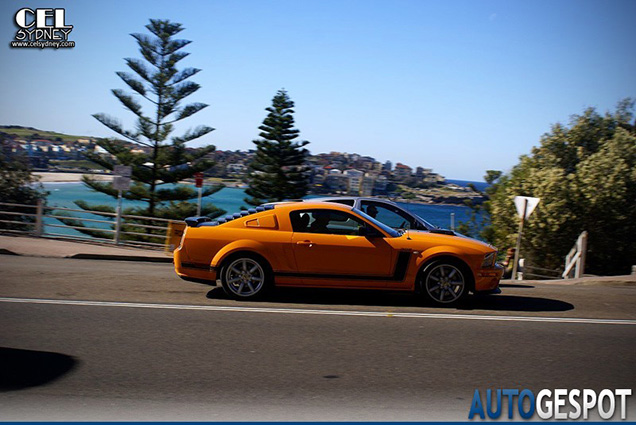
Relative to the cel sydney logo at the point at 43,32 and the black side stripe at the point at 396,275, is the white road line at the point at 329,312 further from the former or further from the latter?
the cel sydney logo at the point at 43,32

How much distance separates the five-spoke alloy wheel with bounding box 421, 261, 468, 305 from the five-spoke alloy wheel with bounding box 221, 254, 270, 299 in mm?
2272

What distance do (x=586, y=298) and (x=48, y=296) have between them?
8.32 m

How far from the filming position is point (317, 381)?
5371 mm

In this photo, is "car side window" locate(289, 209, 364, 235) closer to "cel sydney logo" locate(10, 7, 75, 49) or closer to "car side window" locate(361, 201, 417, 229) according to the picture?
"car side window" locate(361, 201, 417, 229)

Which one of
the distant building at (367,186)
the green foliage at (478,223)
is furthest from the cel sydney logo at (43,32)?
the green foliage at (478,223)

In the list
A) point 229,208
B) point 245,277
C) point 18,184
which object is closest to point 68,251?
point 245,277

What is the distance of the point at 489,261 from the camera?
28.8 ft

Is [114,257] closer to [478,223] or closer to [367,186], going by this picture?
[367,186]

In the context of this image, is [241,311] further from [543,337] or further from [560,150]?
[560,150]

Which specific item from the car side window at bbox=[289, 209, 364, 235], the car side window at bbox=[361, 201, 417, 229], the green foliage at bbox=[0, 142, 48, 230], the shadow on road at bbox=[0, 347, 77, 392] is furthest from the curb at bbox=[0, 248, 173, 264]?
the green foliage at bbox=[0, 142, 48, 230]

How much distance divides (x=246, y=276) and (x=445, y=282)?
2.83m

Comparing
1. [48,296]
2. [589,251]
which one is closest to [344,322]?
[48,296]

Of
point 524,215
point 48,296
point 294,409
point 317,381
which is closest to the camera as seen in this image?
point 294,409

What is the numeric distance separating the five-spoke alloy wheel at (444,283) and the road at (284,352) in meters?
0.21
